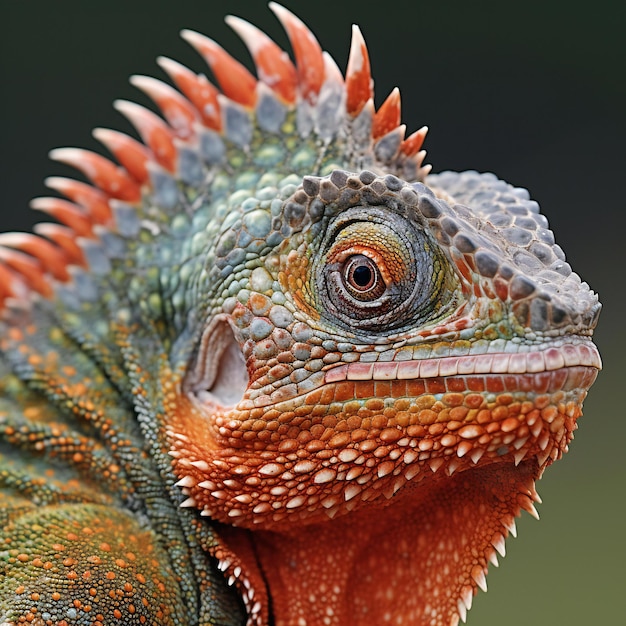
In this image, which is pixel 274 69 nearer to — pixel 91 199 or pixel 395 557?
pixel 91 199

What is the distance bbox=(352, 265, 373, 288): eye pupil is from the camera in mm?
2896

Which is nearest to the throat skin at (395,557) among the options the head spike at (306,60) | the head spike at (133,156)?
the head spike at (133,156)

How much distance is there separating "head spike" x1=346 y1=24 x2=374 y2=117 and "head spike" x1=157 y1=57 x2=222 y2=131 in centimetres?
56

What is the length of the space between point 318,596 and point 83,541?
846 millimetres

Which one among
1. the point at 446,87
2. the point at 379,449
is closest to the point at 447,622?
the point at 379,449

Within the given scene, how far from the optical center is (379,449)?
2.85 meters

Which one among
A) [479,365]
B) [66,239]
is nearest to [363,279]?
[479,365]

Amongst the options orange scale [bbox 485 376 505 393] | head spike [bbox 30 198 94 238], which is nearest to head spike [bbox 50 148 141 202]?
head spike [bbox 30 198 94 238]

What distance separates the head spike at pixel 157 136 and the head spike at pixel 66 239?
0.47 m

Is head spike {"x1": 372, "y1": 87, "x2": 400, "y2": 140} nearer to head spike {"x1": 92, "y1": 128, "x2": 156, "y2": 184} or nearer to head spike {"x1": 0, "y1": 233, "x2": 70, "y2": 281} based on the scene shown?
head spike {"x1": 92, "y1": 128, "x2": 156, "y2": 184}

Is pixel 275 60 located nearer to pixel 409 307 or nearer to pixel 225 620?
pixel 409 307

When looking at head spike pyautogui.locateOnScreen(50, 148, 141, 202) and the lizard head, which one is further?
head spike pyautogui.locateOnScreen(50, 148, 141, 202)

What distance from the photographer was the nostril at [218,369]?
3221mm

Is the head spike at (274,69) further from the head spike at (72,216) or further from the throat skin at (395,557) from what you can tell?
the throat skin at (395,557)
